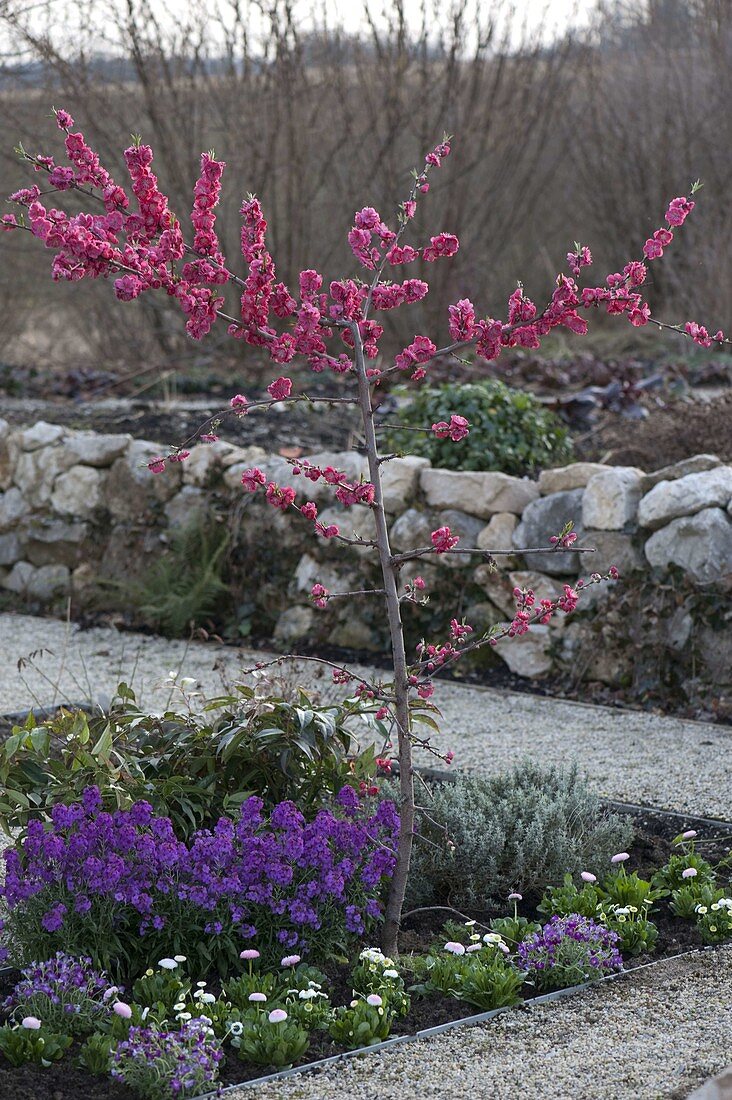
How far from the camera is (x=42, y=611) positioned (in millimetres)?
7383

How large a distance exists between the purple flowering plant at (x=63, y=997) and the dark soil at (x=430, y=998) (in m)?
0.08

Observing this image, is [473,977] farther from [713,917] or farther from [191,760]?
[191,760]

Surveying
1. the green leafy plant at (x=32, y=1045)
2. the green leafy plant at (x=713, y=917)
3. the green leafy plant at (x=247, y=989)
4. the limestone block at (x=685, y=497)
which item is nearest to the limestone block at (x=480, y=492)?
the limestone block at (x=685, y=497)

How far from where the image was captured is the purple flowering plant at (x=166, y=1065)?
86.8 inches

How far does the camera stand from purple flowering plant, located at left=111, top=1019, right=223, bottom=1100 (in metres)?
2.21

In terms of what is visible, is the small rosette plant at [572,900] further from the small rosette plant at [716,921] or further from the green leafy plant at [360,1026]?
the green leafy plant at [360,1026]

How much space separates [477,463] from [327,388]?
3165 millimetres

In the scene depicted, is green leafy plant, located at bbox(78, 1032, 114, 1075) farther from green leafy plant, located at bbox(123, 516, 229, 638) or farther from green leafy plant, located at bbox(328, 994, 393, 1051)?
green leafy plant, located at bbox(123, 516, 229, 638)

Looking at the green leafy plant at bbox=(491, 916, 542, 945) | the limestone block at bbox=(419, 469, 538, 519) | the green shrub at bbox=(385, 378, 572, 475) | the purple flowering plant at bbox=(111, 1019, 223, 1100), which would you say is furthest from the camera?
the green shrub at bbox=(385, 378, 572, 475)

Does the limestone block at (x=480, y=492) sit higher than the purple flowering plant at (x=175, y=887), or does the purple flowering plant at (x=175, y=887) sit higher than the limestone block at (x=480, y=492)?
the limestone block at (x=480, y=492)

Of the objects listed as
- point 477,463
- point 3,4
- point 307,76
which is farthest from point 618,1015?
point 307,76

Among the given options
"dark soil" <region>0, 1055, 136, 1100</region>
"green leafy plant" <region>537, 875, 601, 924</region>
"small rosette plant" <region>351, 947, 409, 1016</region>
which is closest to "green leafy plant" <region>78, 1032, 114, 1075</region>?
"dark soil" <region>0, 1055, 136, 1100</region>

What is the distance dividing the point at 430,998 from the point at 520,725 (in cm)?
239

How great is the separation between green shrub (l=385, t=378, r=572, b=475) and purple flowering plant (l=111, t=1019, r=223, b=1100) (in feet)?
14.3
